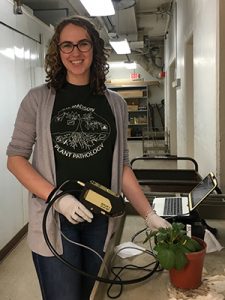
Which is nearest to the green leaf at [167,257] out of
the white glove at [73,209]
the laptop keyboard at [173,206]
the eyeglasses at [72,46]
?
the white glove at [73,209]

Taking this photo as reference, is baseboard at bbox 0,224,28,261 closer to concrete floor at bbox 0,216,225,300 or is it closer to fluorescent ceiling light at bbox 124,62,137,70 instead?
concrete floor at bbox 0,216,225,300

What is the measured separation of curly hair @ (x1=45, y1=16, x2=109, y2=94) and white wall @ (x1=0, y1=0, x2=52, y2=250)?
6.54 feet

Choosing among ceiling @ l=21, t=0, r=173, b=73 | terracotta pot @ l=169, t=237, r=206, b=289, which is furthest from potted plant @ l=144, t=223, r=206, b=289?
ceiling @ l=21, t=0, r=173, b=73

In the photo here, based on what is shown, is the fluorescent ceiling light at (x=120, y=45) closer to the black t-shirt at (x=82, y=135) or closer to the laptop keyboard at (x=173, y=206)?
the laptop keyboard at (x=173, y=206)

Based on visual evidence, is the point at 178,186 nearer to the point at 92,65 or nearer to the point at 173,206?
the point at 173,206

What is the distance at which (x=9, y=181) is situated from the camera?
3.32 metres

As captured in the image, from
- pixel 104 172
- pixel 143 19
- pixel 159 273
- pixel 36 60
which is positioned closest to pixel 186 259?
pixel 159 273

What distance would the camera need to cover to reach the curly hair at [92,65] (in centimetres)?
127

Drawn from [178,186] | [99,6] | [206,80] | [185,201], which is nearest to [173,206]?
[185,201]

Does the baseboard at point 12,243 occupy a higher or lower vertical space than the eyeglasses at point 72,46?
lower

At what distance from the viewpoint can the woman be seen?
1.22 m

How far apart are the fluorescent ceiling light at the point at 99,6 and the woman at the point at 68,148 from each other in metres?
2.04

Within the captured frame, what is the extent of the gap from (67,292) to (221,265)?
55 cm

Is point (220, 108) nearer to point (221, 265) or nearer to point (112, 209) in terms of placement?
point (221, 265)
